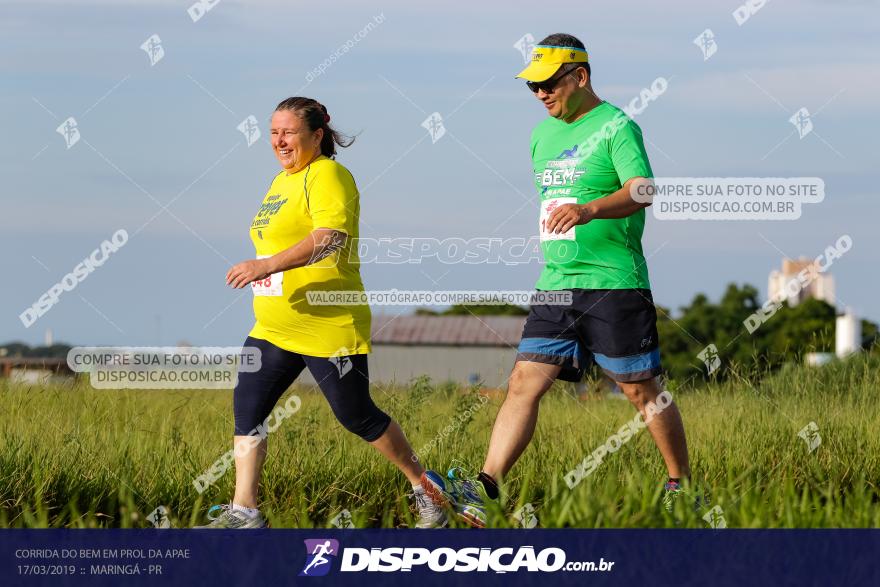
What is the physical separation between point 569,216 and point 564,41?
100 centimetres

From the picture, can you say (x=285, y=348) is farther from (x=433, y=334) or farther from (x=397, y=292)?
(x=433, y=334)

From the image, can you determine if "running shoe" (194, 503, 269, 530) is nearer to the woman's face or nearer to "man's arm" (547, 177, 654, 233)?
the woman's face

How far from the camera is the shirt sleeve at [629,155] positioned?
5.44 metres

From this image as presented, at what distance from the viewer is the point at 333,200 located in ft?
17.5

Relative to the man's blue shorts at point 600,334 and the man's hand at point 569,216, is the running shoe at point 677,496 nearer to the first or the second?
the man's blue shorts at point 600,334

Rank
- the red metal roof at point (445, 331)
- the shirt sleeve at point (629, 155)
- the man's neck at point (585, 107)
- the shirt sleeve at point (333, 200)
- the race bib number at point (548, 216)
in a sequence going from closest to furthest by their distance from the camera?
the shirt sleeve at point (333, 200) → the shirt sleeve at point (629, 155) → the race bib number at point (548, 216) → the man's neck at point (585, 107) → the red metal roof at point (445, 331)

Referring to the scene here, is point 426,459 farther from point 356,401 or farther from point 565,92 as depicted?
point 565,92

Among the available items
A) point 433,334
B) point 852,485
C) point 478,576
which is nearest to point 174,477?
point 478,576

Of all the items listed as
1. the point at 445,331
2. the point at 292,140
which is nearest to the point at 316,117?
the point at 292,140

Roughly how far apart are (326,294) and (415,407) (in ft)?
6.33

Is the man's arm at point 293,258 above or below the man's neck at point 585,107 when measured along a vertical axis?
below

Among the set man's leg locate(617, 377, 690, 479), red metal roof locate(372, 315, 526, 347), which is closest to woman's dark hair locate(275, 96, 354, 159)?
man's leg locate(617, 377, 690, 479)

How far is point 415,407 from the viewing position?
7.20 metres

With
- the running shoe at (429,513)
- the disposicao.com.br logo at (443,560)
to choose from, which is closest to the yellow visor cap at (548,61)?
the running shoe at (429,513)
